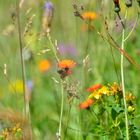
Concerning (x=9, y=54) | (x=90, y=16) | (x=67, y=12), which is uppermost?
(x=67, y=12)

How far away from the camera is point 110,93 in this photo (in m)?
2.10

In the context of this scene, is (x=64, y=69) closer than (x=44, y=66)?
Yes

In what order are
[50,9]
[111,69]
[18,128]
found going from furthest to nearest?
[111,69] → [50,9] → [18,128]

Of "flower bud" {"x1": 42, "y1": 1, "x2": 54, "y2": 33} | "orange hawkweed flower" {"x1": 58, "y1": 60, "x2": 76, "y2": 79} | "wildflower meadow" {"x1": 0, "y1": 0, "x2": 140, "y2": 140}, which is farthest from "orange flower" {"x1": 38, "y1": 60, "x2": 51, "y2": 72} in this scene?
"orange hawkweed flower" {"x1": 58, "y1": 60, "x2": 76, "y2": 79}

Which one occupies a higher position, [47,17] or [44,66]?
[44,66]

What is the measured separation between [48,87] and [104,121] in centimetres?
189

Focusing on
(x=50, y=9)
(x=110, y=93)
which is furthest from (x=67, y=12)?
(x=110, y=93)

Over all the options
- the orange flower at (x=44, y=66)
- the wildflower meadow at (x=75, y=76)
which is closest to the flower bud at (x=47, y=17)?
the wildflower meadow at (x=75, y=76)

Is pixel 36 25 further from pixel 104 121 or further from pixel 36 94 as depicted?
pixel 104 121

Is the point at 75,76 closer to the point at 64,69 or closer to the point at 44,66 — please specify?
the point at 44,66

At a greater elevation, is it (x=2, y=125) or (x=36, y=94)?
(x=36, y=94)

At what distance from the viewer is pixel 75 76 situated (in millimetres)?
3914

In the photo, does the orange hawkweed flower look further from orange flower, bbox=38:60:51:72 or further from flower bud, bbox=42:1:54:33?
orange flower, bbox=38:60:51:72

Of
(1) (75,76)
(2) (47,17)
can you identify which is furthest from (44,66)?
(2) (47,17)
